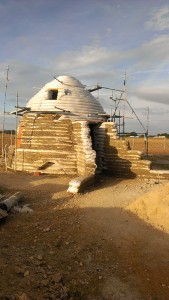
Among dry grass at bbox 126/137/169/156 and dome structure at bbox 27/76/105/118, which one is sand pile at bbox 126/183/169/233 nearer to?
dome structure at bbox 27/76/105/118

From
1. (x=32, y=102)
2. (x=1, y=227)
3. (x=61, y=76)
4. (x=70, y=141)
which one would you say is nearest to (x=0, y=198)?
(x=1, y=227)

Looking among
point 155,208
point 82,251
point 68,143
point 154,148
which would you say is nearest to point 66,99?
point 68,143

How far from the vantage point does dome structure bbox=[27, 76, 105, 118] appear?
68.9ft

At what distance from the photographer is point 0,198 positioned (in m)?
12.1

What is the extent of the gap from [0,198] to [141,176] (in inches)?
311

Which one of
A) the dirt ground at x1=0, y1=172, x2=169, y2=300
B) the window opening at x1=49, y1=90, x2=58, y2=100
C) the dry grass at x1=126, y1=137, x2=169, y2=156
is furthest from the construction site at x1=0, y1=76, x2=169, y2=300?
the dry grass at x1=126, y1=137, x2=169, y2=156

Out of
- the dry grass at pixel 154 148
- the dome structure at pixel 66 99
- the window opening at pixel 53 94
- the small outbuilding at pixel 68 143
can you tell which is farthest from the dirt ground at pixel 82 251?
the dry grass at pixel 154 148

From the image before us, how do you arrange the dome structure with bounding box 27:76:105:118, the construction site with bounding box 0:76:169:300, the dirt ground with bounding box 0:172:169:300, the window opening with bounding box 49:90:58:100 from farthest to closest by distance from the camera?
the window opening with bounding box 49:90:58:100 → the dome structure with bounding box 27:76:105:118 → the construction site with bounding box 0:76:169:300 → the dirt ground with bounding box 0:172:169:300

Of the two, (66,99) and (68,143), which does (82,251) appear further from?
(66,99)

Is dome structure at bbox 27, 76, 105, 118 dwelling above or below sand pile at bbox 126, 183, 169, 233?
above

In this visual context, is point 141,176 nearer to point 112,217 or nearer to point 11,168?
point 112,217

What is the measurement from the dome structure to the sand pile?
11.0 meters

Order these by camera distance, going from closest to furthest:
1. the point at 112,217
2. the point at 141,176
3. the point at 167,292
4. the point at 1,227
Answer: the point at 167,292 → the point at 1,227 → the point at 112,217 → the point at 141,176

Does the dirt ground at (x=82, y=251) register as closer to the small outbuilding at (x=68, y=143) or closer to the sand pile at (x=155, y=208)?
the sand pile at (x=155, y=208)
